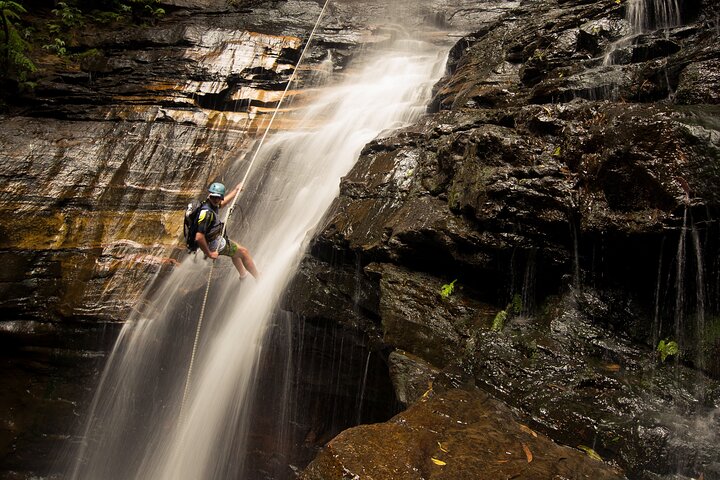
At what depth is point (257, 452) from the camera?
6.72m

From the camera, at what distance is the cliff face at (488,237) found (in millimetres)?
3695

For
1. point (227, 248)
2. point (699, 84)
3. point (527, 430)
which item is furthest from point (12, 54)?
point (699, 84)

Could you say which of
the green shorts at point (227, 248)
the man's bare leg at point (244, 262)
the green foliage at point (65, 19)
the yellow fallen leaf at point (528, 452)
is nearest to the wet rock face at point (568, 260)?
the yellow fallen leaf at point (528, 452)

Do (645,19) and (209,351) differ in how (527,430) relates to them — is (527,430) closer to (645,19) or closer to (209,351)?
(209,351)

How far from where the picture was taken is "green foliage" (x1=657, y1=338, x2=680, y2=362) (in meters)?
3.85

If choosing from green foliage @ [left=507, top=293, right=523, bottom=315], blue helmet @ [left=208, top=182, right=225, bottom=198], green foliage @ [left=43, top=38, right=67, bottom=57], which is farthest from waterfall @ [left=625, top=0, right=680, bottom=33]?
green foliage @ [left=43, top=38, right=67, bottom=57]

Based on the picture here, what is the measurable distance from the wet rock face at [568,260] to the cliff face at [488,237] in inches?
0.8

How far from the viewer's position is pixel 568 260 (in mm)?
4406

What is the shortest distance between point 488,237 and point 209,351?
5110mm

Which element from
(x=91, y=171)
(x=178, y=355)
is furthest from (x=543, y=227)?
(x=91, y=171)

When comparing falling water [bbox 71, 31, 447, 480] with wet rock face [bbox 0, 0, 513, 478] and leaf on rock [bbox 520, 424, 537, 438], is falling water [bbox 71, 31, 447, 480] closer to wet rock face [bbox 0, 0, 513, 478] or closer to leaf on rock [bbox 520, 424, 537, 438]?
wet rock face [bbox 0, 0, 513, 478]

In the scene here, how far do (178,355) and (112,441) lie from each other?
6.50ft

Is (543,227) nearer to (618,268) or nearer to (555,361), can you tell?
(618,268)

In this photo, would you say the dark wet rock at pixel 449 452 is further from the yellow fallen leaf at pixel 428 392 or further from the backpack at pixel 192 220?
the backpack at pixel 192 220
